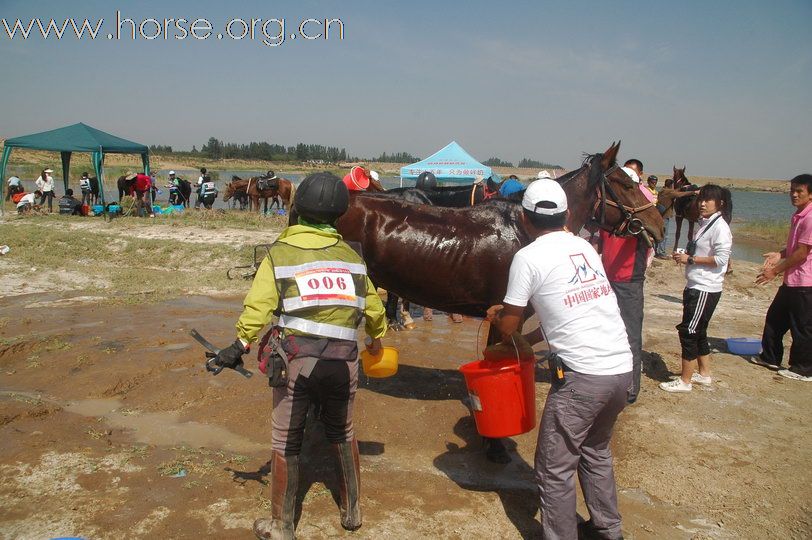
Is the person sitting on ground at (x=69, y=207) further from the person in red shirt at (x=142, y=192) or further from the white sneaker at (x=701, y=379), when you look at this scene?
the white sneaker at (x=701, y=379)

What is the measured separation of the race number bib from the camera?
3.00 metres

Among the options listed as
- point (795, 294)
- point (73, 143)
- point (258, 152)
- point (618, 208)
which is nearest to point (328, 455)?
point (618, 208)

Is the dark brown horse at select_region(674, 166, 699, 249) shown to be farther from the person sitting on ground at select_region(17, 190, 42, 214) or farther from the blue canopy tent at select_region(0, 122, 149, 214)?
the person sitting on ground at select_region(17, 190, 42, 214)

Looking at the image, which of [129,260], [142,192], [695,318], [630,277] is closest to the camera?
[630,277]

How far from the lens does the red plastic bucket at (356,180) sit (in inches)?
280

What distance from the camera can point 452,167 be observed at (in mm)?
22516

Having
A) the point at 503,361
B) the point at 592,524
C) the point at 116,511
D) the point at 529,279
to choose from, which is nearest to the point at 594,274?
the point at 529,279

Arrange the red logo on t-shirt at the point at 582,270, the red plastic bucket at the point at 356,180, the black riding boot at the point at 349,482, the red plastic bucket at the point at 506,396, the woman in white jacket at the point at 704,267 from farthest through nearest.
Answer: the red plastic bucket at the point at 356,180
the woman in white jacket at the point at 704,267
the red plastic bucket at the point at 506,396
the black riding boot at the point at 349,482
the red logo on t-shirt at the point at 582,270

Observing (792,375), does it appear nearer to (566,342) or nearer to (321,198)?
(566,342)

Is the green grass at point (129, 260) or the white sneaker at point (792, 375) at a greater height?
the green grass at point (129, 260)

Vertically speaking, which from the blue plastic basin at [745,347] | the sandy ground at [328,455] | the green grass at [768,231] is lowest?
the sandy ground at [328,455]

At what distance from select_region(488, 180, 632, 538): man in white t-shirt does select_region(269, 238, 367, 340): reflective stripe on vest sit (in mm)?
918

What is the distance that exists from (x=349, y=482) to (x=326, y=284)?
129cm

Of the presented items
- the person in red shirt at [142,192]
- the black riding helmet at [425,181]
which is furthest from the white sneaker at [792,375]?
the person in red shirt at [142,192]
